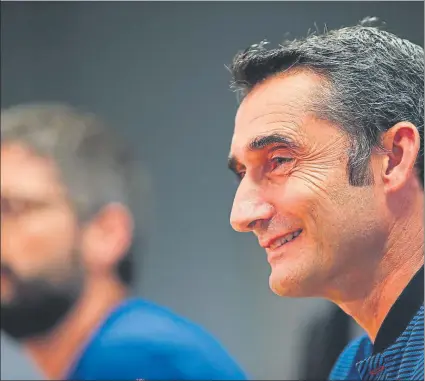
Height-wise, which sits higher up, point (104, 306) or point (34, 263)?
point (34, 263)

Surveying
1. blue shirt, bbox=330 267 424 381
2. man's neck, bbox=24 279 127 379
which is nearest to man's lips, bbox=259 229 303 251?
blue shirt, bbox=330 267 424 381

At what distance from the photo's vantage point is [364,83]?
1.59m

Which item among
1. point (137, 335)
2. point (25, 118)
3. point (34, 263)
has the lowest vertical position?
point (137, 335)

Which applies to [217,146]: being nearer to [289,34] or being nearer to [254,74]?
[254,74]

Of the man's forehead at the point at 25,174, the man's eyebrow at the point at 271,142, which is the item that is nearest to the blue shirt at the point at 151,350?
the man's forehead at the point at 25,174

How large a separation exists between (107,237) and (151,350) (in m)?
0.29

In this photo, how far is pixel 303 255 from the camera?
1.61 m

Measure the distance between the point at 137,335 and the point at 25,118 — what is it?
60 cm

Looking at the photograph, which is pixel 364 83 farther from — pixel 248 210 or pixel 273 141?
pixel 248 210

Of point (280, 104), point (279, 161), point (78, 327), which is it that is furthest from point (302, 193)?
point (78, 327)

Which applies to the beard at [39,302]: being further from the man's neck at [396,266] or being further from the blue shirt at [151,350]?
the man's neck at [396,266]

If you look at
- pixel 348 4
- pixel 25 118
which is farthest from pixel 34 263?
pixel 348 4

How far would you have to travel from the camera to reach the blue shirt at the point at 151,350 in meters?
1.77

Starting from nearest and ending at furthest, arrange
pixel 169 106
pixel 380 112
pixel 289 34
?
1. pixel 380 112
2. pixel 289 34
3. pixel 169 106
